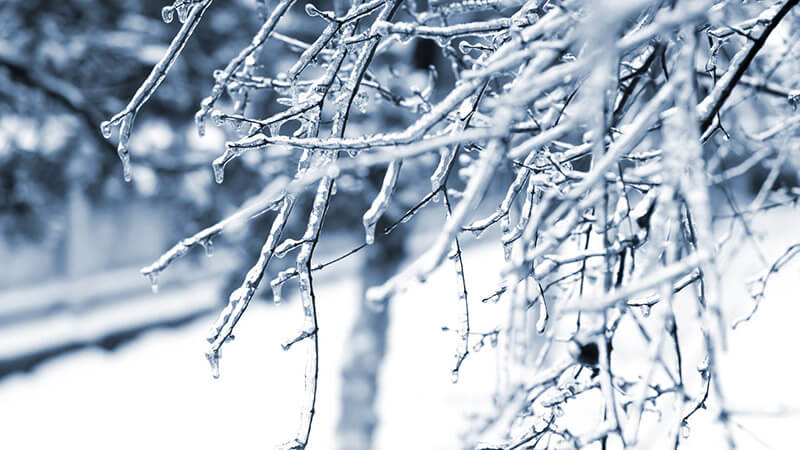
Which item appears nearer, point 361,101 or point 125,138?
point 125,138

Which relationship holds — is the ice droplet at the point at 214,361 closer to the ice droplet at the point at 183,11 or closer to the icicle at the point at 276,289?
the icicle at the point at 276,289

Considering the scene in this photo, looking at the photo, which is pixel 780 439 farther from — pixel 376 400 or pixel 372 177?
pixel 372 177

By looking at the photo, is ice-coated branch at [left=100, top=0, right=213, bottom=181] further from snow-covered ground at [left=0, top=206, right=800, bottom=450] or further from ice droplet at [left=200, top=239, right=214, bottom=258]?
snow-covered ground at [left=0, top=206, right=800, bottom=450]

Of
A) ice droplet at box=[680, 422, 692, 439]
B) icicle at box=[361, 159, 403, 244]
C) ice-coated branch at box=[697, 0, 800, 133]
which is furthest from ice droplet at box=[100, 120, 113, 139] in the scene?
ice droplet at box=[680, 422, 692, 439]

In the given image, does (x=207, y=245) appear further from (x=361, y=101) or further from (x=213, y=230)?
(x=361, y=101)

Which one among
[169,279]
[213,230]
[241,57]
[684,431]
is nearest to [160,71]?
[241,57]
